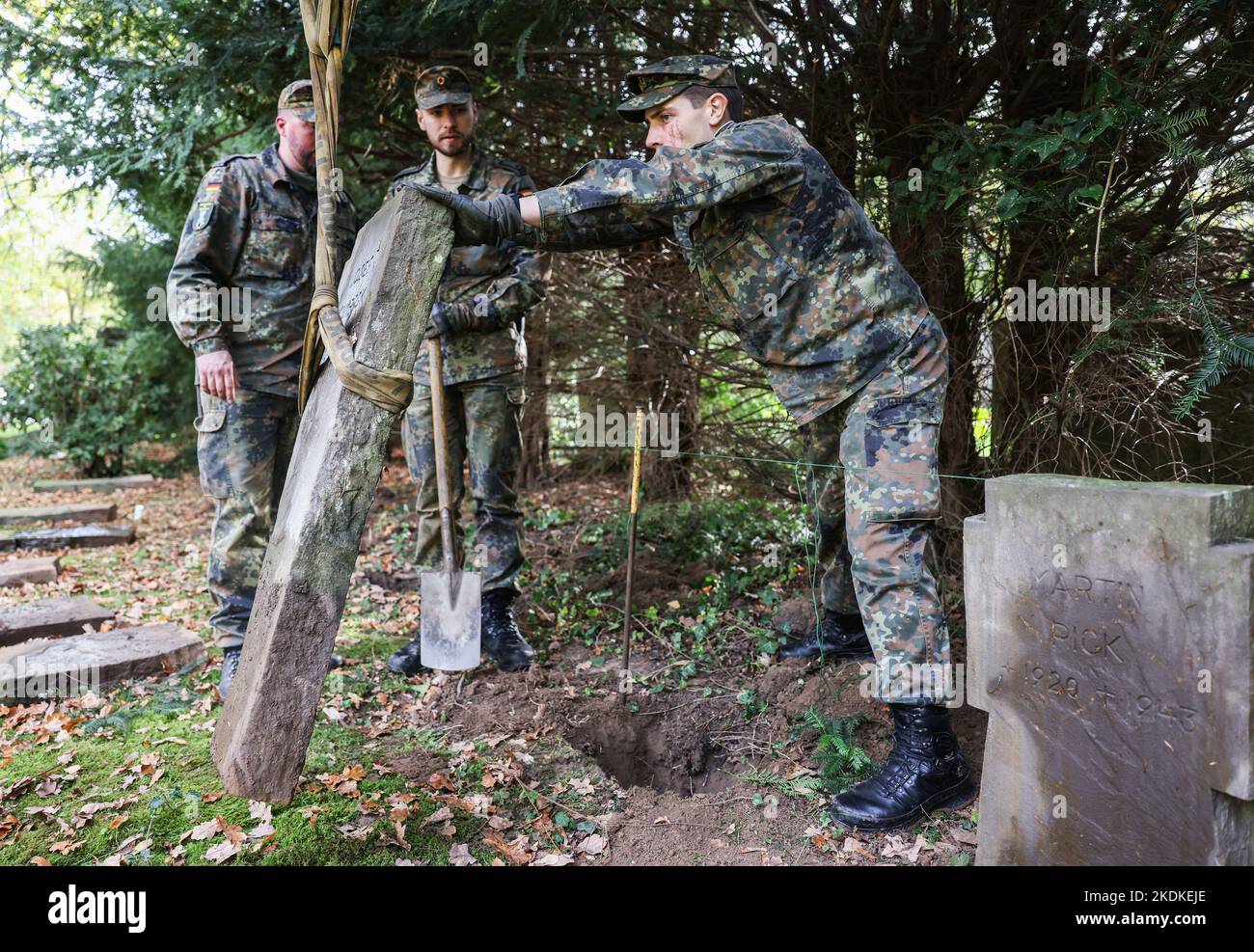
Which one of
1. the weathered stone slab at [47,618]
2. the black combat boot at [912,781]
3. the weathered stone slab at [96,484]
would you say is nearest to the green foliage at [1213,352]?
the black combat boot at [912,781]

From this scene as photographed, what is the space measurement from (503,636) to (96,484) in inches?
287

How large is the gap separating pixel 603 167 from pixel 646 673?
230cm

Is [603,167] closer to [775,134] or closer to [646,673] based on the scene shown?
[775,134]

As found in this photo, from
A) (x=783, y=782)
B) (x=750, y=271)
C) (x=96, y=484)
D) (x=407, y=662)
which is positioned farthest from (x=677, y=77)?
(x=96, y=484)

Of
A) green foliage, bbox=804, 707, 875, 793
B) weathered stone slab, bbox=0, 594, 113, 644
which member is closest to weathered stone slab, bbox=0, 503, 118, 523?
weathered stone slab, bbox=0, 594, 113, 644

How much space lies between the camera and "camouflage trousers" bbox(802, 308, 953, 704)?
8.64 feet

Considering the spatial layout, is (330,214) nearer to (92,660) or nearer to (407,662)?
(407,662)

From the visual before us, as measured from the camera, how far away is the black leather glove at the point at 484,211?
2.36 m

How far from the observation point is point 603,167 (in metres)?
2.42

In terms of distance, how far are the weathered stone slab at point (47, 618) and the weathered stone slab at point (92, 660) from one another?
0.24 m

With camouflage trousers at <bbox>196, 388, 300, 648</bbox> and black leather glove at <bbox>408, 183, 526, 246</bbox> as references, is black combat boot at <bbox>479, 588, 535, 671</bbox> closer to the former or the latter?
camouflage trousers at <bbox>196, 388, 300, 648</bbox>

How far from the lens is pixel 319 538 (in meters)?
2.32

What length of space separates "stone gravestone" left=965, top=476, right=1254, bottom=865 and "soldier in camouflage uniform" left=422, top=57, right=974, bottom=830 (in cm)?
32

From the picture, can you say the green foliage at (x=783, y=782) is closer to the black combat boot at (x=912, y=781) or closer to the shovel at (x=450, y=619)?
the black combat boot at (x=912, y=781)
